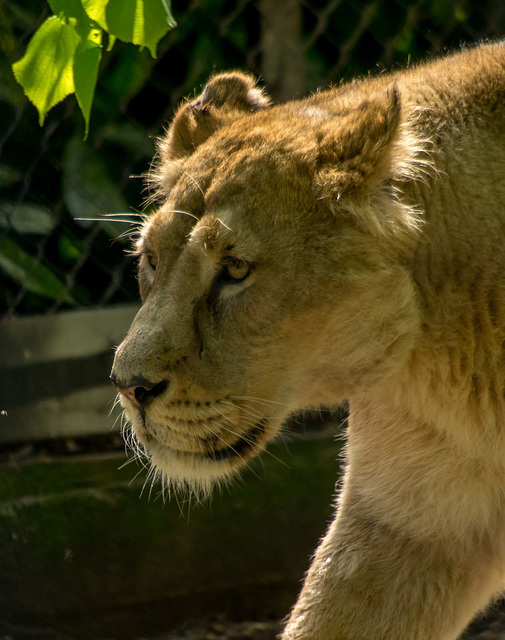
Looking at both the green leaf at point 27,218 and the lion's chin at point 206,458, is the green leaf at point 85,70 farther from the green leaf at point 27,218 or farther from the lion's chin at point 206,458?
the green leaf at point 27,218

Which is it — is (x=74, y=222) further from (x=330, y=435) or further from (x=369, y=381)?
(x=369, y=381)

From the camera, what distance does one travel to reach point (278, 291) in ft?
6.81

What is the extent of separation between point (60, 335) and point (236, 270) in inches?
63.6

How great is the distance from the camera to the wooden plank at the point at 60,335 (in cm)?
353

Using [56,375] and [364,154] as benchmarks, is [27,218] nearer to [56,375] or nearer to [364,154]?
[56,375]

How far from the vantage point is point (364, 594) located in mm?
2412

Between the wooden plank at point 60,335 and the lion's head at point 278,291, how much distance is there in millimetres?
1428

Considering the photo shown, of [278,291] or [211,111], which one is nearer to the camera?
[278,291]

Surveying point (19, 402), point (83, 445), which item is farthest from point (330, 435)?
point (19, 402)

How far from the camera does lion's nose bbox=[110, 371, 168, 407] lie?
207cm

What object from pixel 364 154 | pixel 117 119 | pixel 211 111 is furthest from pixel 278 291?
pixel 117 119

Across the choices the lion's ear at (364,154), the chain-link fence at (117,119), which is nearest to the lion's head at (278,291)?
the lion's ear at (364,154)

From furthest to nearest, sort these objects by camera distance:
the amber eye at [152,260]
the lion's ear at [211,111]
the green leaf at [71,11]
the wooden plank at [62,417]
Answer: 1. the wooden plank at [62,417]
2. the lion's ear at [211,111]
3. the amber eye at [152,260]
4. the green leaf at [71,11]

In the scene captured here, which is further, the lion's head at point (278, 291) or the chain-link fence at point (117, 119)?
the chain-link fence at point (117, 119)
